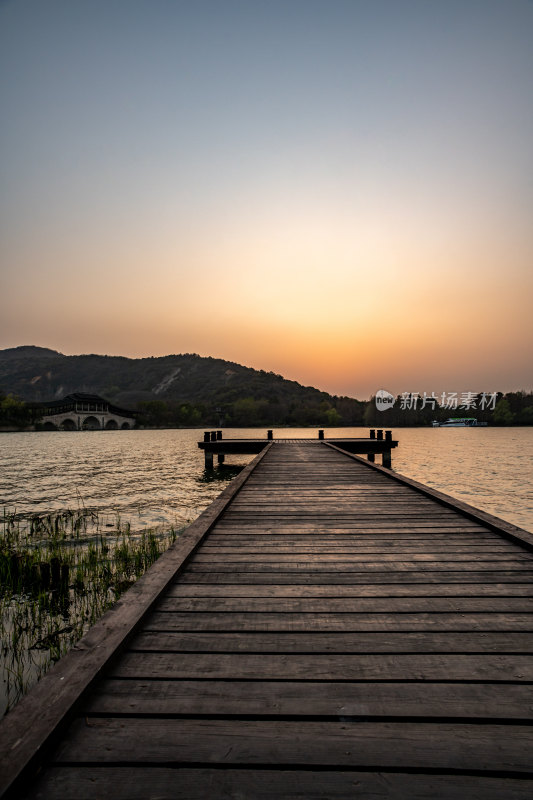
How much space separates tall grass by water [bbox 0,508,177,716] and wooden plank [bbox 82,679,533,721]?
7.96ft

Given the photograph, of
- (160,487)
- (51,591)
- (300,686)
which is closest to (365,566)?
(300,686)

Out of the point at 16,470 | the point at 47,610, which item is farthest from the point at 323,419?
the point at 47,610

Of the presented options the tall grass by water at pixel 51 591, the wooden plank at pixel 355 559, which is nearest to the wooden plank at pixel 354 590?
the wooden plank at pixel 355 559

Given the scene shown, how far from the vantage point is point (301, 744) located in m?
1.61

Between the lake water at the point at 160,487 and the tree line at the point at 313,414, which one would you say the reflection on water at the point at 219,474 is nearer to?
the lake water at the point at 160,487

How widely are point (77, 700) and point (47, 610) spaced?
428 centimetres

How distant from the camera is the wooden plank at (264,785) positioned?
140cm

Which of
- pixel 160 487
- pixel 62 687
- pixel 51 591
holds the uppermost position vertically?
pixel 62 687

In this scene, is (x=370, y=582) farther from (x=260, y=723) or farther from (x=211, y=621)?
(x=260, y=723)

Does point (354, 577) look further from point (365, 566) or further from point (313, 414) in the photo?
point (313, 414)

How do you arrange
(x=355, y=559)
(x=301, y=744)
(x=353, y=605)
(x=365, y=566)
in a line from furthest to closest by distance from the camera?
(x=355, y=559), (x=365, y=566), (x=353, y=605), (x=301, y=744)

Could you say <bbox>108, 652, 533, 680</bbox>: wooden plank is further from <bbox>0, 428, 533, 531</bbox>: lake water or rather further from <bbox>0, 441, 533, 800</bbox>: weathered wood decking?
<bbox>0, 428, 533, 531</bbox>: lake water

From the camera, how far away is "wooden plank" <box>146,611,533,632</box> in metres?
2.53

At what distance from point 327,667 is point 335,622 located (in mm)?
517
